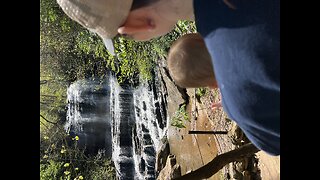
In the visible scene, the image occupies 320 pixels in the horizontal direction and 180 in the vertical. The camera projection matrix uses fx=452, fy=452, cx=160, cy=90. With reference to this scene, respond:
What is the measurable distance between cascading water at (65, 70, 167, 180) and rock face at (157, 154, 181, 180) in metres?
0.20

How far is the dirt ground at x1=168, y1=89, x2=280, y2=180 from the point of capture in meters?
2.05

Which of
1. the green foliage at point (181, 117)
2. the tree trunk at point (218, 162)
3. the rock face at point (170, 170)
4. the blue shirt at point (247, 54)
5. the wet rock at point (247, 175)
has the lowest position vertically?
the rock face at point (170, 170)

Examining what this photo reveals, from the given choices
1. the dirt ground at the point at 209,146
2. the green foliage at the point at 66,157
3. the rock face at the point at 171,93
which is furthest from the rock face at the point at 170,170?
the green foliage at the point at 66,157

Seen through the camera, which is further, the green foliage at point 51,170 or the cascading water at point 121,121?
the cascading water at point 121,121

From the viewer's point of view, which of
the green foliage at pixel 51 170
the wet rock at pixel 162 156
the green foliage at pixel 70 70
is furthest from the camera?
the wet rock at pixel 162 156

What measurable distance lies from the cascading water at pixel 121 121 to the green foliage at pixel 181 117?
321 mm

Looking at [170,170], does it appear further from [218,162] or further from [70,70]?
[218,162]

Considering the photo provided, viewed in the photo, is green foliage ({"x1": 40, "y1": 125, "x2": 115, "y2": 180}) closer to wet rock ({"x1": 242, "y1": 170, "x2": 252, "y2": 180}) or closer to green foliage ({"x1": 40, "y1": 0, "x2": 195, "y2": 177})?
green foliage ({"x1": 40, "y1": 0, "x2": 195, "y2": 177})

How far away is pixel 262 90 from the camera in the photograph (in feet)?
1.48

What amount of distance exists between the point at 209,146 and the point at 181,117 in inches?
18.9

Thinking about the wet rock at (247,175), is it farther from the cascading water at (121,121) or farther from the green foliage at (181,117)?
the cascading water at (121,121)

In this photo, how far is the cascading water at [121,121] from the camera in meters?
3.44

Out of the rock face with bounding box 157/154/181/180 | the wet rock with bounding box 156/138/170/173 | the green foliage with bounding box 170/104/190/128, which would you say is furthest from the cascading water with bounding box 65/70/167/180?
the green foliage with bounding box 170/104/190/128
